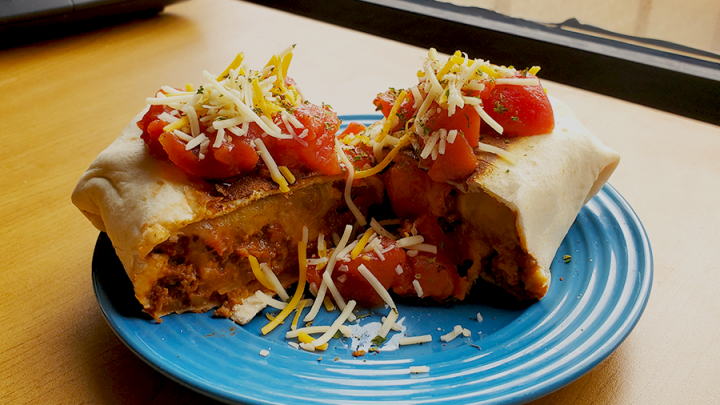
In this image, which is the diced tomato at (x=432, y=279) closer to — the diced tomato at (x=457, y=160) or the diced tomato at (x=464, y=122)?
the diced tomato at (x=457, y=160)

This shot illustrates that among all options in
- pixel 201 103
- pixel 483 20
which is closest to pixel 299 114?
pixel 201 103

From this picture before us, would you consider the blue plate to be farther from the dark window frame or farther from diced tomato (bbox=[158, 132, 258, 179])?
the dark window frame

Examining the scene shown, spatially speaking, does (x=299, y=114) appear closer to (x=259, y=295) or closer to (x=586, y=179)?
(x=259, y=295)

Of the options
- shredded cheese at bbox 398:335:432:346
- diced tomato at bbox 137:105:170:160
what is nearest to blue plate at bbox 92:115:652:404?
shredded cheese at bbox 398:335:432:346

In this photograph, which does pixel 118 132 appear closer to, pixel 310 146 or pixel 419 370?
pixel 310 146

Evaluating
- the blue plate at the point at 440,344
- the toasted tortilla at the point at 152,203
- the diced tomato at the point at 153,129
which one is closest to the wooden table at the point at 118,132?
the blue plate at the point at 440,344

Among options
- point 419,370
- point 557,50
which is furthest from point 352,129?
point 557,50
